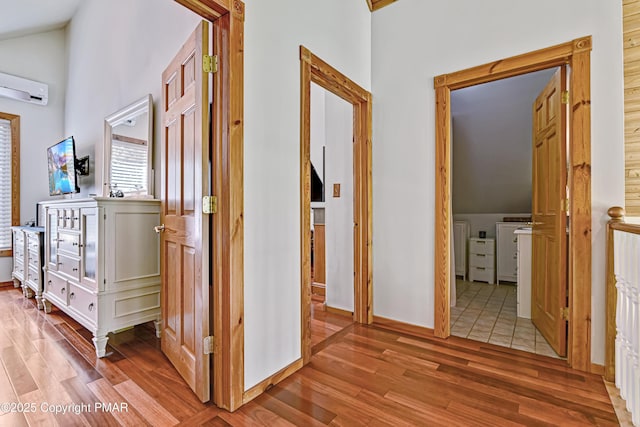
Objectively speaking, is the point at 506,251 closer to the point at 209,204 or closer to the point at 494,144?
the point at 494,144

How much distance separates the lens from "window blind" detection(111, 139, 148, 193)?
293cm

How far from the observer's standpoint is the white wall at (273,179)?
1.66 m

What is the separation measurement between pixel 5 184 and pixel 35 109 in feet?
3.78

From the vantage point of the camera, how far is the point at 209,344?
5.17ft

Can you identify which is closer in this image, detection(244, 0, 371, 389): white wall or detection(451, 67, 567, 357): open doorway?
detection(244, 0, 371, 389): white wall

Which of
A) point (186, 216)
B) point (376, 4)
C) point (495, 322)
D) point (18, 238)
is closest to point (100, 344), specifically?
point (186, 216)

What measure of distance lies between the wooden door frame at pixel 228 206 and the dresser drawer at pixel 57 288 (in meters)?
1.94

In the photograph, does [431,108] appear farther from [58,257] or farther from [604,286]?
[58,257]

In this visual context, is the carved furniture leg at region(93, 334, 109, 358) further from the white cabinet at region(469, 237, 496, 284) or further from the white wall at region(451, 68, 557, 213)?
the white cabinet at region(469, 237, 496, 284)

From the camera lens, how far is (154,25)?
9.09 ft

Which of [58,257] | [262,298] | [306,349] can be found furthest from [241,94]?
[58,257]

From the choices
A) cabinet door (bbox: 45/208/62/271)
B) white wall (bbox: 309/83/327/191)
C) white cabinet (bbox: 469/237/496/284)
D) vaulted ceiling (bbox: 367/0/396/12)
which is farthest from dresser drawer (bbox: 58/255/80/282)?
white cabinet (bbox: 469/237/496/284)

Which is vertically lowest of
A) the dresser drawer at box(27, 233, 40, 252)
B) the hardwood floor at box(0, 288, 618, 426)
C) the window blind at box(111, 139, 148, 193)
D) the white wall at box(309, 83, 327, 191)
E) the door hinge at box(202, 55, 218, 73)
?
the hardwood floor at box(0, 288, 618, 426)

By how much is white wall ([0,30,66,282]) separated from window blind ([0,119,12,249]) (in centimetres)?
13
